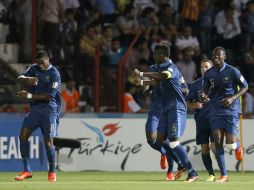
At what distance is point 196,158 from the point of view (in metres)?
21.9

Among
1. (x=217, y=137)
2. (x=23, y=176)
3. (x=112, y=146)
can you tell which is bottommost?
(x=23, y=176)

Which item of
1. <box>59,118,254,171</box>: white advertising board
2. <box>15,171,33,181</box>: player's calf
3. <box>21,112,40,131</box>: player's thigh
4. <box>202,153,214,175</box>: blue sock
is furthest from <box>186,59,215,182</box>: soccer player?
<box>59,118,254,171</box>: white advertising board

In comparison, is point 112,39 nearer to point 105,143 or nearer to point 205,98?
point 105,143

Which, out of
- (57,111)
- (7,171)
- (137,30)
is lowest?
(7,171)

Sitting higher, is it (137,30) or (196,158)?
(137,30)

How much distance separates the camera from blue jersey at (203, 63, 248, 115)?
16.5m

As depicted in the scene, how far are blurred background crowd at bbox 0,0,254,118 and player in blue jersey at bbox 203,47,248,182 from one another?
532cm

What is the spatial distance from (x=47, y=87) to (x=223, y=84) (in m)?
Result: 2.97

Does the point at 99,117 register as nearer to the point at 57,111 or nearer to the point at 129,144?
the point at 129,144

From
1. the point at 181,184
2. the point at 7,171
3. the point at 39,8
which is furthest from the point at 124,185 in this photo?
the point at 39,8

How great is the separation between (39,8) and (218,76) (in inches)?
290

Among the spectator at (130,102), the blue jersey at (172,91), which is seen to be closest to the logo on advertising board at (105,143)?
the spectator at (130,102)

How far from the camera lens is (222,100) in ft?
53.9

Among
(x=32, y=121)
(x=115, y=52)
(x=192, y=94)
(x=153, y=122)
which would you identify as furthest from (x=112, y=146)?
(x=32, y=121)
